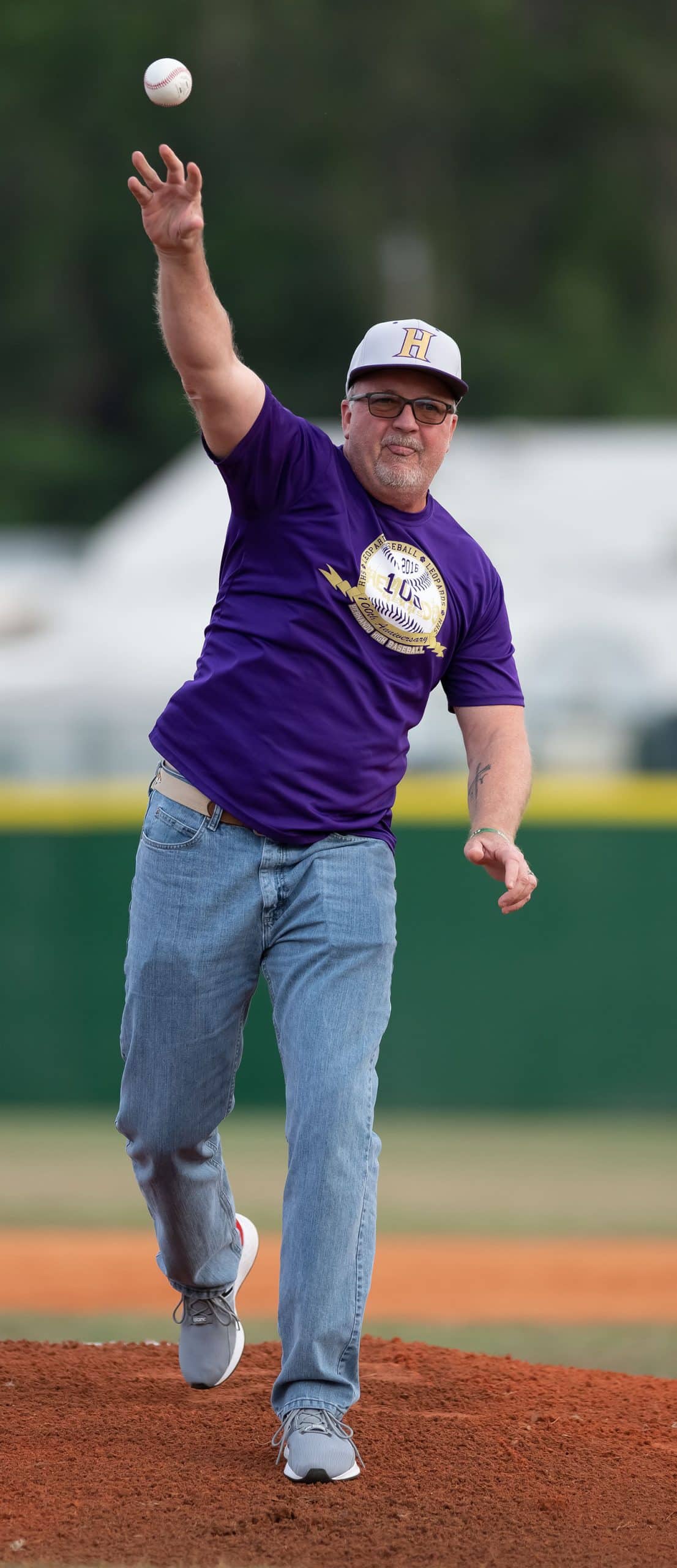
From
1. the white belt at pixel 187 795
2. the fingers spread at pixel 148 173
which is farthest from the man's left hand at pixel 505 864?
the fingers spread at pixel 148 173

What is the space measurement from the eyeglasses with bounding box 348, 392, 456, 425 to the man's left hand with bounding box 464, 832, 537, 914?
830mm

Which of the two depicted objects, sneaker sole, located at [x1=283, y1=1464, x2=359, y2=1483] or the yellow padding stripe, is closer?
sneaker sole, located at [x1=283, y1=1464, x2=359, y2=1483]

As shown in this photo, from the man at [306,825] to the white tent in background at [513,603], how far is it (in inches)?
554

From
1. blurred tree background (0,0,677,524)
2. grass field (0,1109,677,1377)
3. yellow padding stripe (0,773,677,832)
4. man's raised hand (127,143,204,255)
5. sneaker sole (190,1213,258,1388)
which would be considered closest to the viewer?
man's raised hand (127,143,204,255)

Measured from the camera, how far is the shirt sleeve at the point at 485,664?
393cm

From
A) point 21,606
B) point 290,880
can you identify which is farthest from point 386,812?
point 21,606

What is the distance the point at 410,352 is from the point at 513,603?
16073mm

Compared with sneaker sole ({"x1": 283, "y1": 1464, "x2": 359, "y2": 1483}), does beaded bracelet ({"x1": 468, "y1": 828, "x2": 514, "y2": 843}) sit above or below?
above

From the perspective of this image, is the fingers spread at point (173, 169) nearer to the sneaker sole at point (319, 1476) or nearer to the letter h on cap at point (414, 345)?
the letter h on cap at point (414, 345)

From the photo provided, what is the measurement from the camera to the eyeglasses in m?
3.68

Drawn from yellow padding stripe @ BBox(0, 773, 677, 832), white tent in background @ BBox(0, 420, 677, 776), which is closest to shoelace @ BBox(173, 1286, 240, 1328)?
yellow padding stripe @ BBox(0, 773, 677, 832)

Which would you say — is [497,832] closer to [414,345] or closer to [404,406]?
[404,406]

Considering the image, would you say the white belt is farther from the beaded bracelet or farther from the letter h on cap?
the letter h on cap

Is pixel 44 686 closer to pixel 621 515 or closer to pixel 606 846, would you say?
pixel 621 515
